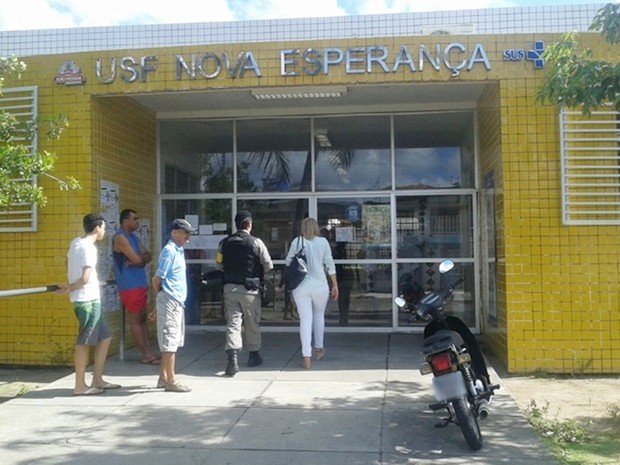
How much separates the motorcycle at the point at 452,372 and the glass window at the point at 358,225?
4.25 metres

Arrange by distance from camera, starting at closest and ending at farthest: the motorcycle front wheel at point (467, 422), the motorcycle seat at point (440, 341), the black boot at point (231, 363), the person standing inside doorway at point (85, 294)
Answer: the motorcycle front wheel at point (467, 422) → the motorcycle seat at point (440, 341) → the person standing inside doorway at point (85, 294) → the black boot at point (231, 363)

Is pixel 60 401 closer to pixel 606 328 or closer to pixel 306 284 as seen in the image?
pixel 306 284

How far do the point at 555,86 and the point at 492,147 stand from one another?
242cm

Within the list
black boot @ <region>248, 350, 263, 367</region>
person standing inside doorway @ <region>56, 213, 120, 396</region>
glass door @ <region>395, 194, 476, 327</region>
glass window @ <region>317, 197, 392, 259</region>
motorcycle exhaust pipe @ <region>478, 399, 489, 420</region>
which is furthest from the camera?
glass window @ <region>317, 197, 392, 259</region>

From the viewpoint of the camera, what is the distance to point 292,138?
9.76 m

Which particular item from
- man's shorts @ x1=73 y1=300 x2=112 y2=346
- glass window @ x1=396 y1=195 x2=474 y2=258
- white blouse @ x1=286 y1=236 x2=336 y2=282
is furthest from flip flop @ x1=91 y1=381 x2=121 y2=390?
glass window @ x1=396 y1=195 x2=474 y2=258

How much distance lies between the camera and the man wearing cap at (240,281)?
22.4 feet

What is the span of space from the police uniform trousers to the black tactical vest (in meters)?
0.10

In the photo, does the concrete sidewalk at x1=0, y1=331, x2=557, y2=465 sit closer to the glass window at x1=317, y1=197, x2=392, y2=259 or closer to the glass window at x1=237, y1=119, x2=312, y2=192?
the glass window at x1=317, y1=197, x2=392, y2=259

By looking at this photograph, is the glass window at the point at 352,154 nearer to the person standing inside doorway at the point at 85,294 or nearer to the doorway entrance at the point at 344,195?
the doorway entrance at the point at 344,195

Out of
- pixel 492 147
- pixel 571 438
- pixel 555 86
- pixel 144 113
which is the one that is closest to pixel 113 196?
pixel 144 113

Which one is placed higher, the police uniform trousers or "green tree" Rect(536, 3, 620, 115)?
"green tree" Rect(536, 3, 620, 115)

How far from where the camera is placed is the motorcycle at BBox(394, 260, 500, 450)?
14.8 ft

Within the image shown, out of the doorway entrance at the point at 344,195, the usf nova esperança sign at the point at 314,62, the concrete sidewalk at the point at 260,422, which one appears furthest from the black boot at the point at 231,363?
the usf nova esperança sign at the point at 314,62
